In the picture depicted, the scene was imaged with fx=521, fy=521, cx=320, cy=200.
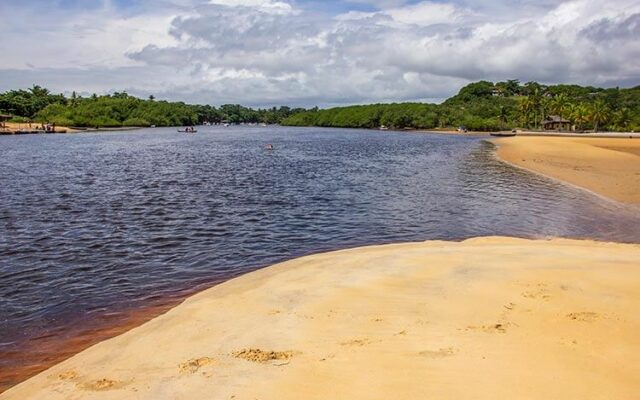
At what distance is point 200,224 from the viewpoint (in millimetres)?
21234

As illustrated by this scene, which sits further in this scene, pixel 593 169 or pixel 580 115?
pixel 580 115

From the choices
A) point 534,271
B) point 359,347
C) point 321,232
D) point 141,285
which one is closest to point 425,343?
point 359,347

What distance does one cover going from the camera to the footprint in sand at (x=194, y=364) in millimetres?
7094

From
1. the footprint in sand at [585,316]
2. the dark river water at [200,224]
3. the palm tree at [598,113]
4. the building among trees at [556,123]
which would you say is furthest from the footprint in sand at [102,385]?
the building among trees at [556,123]

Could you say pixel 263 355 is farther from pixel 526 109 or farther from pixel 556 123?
pixel 526 109

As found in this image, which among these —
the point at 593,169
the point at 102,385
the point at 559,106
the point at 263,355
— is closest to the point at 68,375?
the point at 102,385

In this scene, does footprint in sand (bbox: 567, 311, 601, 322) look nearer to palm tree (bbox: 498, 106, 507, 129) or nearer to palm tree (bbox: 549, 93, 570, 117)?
palm tree (bbox: 549, 93, 570, 117)

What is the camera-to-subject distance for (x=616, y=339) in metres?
7.32

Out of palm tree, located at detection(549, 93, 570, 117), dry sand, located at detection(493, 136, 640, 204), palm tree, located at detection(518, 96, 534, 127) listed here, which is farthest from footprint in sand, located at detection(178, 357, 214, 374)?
palm tree, located at detection(518, 96, 534, 127)

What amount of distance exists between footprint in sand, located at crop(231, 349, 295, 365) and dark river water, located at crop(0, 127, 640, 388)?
449cm

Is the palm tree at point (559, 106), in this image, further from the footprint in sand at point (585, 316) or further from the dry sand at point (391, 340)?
the footprint in sand at point (585, 316)

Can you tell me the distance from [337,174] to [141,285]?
99.7ft

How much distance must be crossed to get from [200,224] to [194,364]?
1434cm

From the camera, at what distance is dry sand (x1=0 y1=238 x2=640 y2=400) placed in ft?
20.6
